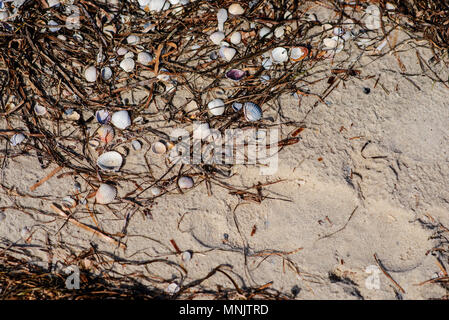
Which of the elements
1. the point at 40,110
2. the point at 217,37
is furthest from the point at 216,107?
the point at 40,110

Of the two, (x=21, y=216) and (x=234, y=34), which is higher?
(x=234, y=34)

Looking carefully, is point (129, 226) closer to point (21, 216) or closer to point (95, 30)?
point (21, 216)

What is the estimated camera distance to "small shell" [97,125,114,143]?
2.25m

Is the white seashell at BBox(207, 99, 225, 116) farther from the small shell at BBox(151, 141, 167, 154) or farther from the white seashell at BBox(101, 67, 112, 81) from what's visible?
the white seashell at BBox(101, 67, 112, 81)

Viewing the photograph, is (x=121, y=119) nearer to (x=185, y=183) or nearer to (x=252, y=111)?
(x=185, y=183)

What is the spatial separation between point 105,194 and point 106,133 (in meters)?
0.44

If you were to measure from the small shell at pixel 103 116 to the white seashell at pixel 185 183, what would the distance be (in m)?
0.70

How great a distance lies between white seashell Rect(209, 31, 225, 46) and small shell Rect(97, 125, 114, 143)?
995mm

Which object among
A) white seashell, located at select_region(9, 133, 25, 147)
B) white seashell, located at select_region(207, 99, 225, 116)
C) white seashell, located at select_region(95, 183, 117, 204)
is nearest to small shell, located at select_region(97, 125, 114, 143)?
white seashell, located at select_region(95, 183, 117, 204)

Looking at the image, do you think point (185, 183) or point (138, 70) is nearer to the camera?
point (185, 183)

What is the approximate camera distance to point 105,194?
7.11 ft

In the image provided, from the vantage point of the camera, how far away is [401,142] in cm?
219

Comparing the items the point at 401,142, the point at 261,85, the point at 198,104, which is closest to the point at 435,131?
the point at 401,142

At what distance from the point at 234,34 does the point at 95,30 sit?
3.43 feet
